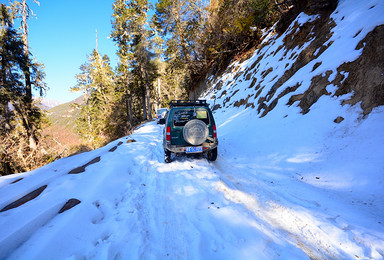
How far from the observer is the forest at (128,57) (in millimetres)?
11492

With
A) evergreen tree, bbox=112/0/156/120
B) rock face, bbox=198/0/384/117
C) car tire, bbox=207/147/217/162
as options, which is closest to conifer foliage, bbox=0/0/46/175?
evergreen tree, bbox=112/0/156/120

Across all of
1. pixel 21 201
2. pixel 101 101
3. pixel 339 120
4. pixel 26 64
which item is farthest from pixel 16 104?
pixel 339 120

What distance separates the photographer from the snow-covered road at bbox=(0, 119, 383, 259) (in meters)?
2.18

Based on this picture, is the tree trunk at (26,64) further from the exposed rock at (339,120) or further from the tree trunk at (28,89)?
the exposed rock at (339,120)

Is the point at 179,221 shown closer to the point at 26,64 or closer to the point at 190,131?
the point at 190,131

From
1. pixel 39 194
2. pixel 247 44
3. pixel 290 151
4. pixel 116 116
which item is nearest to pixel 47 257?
pixel 39 194

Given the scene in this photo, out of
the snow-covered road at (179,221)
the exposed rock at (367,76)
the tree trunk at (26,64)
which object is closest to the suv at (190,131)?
the snow-covered road at (179,221)

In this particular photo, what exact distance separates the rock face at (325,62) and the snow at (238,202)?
0.14 m

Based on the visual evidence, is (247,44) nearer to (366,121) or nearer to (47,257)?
(366,121)

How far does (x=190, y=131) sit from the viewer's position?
204 inches

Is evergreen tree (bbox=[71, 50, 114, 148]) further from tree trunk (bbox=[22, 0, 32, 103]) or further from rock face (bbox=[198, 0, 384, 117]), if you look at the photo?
rock face (bbox=[198, 0, 384, 117])

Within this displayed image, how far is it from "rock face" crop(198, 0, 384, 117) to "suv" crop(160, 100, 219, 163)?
339 cm

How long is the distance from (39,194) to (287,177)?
19.5ft

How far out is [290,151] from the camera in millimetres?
4926
